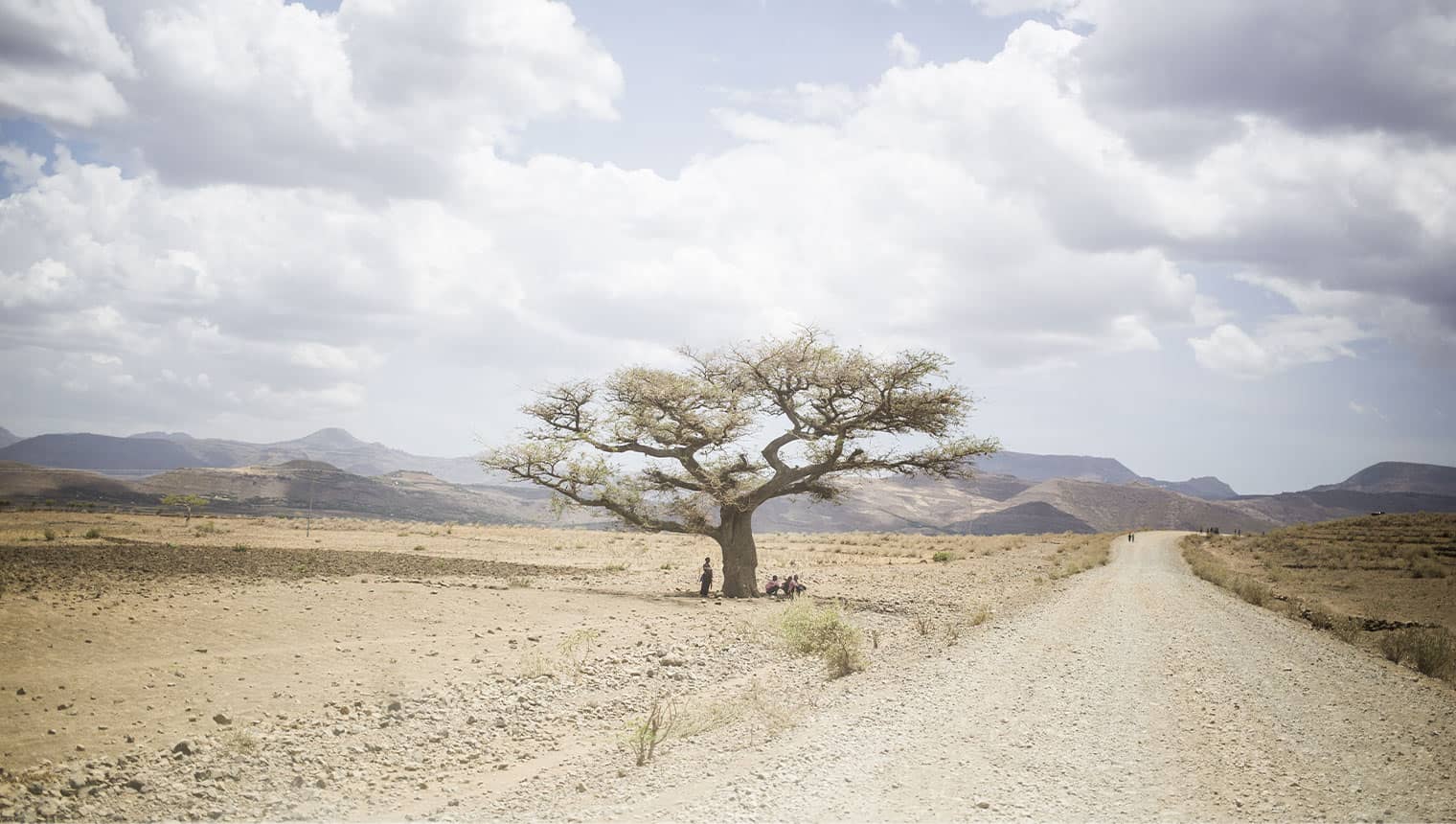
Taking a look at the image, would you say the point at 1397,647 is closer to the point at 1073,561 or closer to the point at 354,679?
the point at 354,679

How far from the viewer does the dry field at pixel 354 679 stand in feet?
25.9

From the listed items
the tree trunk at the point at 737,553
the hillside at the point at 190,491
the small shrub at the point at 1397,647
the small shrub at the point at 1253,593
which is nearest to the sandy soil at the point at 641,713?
the small shrub at the point at 1397,647

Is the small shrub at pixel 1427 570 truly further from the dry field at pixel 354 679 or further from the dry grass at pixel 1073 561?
the dry field at pixel 354 679

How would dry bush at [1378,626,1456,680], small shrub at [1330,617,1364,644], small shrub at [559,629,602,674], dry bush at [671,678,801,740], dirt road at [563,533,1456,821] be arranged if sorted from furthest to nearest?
small shrub at [1330,617,1364,644] < small shrub at [559,629,602,674] < dry bush at [1378,626,1456,680] < dry bush at [671,678,801,740] < dirt road at [563,533,1456,821]

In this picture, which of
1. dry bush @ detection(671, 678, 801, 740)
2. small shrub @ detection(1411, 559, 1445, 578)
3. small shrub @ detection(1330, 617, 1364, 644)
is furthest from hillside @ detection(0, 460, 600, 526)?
dry bush @ detection(671, 678, 801, 740)

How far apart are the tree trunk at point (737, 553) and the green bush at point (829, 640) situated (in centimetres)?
833

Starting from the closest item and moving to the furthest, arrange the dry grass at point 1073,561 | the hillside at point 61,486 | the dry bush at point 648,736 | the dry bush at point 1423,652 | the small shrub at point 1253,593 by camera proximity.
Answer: the dry bush at point 648,736 → the dry bush at point 1423,652 → the small shrub at point 1253,593 → the dry grass at point 1073,561 → the hillside at point 61,486

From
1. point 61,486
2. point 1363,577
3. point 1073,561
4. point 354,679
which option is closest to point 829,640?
point 354,679

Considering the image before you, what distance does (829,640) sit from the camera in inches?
578

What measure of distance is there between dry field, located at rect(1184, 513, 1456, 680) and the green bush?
10628mm

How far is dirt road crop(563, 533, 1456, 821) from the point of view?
6.93 meters

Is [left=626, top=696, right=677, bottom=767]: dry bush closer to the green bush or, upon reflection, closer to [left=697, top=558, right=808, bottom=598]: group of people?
the green bush

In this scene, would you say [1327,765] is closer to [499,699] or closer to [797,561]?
[499,699]

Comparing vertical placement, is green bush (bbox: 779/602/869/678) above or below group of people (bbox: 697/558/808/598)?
above
